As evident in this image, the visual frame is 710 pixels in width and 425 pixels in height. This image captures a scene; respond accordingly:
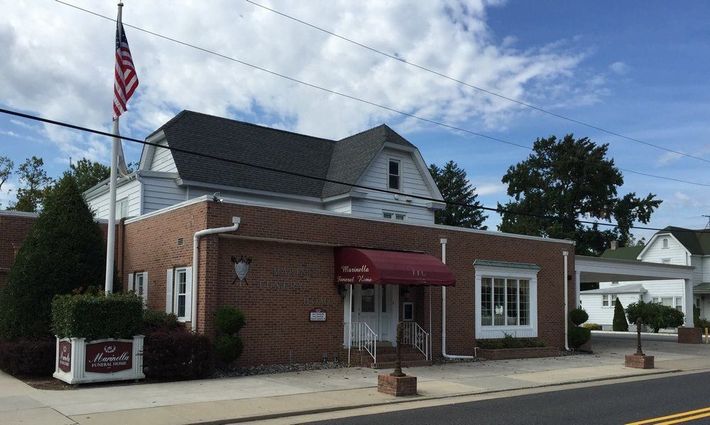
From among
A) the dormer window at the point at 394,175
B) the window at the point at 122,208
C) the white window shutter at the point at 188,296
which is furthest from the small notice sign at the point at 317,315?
the dormer window at the point at 394,175

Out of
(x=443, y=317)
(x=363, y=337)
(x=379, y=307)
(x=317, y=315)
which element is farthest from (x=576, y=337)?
(x=317, y=315)

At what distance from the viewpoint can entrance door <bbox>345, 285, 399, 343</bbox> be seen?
1934 cm

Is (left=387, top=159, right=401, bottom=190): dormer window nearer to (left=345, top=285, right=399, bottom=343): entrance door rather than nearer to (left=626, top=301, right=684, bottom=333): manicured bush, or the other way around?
(left=345, top=285, right=399, bottom=343): entrance door

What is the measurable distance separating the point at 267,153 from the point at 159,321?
11.7 meters

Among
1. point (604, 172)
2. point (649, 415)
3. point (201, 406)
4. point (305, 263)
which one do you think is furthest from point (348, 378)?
point (604, 172)

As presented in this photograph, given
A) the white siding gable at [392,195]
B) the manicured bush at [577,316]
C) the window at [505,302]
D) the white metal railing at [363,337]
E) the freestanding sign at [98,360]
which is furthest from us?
the white siding gable at [392,195]

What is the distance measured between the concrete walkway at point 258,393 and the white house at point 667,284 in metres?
31.7

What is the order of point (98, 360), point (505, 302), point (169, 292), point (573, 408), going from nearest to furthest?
point (573, 408) → point (98, 360) → point (169, 292) → point (505, 302)

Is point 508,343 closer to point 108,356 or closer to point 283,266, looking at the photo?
point 283,266

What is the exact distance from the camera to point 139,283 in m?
20.2

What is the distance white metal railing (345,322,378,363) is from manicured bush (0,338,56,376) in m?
7.53

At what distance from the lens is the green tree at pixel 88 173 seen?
47.3 metres

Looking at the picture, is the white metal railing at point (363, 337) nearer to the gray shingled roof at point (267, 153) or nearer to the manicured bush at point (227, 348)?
the manicured bush at point (227, 348)

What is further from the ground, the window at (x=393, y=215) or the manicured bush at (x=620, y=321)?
the window at (x=393, y=215)
